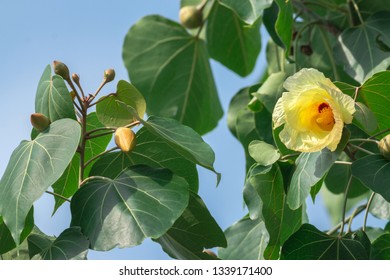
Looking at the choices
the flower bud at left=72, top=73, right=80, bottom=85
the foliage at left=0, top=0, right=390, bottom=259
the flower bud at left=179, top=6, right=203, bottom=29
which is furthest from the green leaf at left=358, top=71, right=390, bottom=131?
the flower bud at left=179, top=6, right=203, bottom=29

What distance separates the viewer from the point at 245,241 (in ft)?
8.10

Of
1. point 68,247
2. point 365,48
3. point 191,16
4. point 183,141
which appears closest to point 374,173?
point 183,141

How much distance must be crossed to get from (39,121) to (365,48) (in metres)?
0.96

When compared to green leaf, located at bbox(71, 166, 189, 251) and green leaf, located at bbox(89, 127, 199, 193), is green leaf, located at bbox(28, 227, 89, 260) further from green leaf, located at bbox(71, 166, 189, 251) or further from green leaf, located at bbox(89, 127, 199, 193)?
green leaf, located at bbox(89, 127, 199, 193)

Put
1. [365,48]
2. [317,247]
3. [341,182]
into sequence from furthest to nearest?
1. [341,182]
2. [365,48]
3. [317,247]

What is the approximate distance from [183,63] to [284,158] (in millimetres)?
1092

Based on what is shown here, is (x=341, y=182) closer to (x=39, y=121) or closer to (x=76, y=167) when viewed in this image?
(x=76, y=167)

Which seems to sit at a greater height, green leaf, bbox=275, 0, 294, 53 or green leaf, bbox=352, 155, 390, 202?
green leaf, bbox=275, 0, 294, 53

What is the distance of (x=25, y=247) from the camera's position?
2.13 m

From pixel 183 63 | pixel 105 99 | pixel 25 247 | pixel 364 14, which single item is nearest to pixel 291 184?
pixel 105 99

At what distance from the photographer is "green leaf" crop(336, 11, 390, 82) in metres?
2.51

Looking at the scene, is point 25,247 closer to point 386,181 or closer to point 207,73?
point 386,181

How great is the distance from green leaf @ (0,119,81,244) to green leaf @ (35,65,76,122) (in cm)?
4

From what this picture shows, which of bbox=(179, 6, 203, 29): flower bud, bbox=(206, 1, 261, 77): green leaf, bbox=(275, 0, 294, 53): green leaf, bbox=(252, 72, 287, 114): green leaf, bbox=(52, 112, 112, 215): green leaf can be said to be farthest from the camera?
bbox=(206, 1, 261, 77): green leaf
